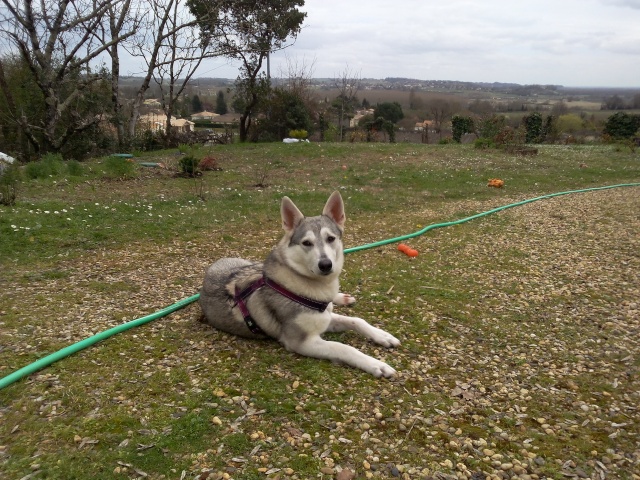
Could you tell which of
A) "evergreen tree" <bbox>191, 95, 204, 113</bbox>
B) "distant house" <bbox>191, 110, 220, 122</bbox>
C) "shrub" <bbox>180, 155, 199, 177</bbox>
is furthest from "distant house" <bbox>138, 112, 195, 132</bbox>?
"evergreen tree" <bbox>191, 95, 204, 113</bbox>

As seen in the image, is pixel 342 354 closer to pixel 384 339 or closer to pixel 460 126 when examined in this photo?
pixel 384 339

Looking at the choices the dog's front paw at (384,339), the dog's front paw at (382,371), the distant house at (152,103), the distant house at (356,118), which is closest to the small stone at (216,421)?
the dog's front paw at (382,371)

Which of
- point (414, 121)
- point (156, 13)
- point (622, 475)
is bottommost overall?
point (622, 475)

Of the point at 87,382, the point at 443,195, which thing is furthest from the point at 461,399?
the point at 443,195

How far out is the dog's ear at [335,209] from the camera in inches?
195

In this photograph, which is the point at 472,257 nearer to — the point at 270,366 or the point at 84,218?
the point at 270,366

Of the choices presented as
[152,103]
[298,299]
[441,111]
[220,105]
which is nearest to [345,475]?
[298,299]

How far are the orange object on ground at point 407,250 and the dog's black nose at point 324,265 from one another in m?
3.88

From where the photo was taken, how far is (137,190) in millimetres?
12508

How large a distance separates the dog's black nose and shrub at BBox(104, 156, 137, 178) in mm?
11423

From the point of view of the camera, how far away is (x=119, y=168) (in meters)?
13.9

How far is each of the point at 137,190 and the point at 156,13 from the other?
1473 cm

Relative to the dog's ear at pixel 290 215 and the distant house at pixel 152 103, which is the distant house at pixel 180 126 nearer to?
the distant house at pixel 152 103

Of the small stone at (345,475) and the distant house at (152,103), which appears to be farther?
the distant house at (152,103)
